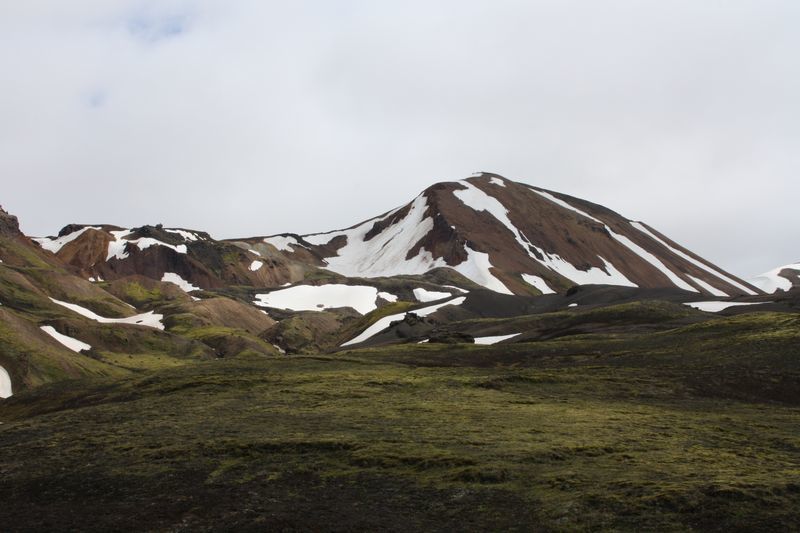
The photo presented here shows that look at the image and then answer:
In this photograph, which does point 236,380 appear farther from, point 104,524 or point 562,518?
point 562,518

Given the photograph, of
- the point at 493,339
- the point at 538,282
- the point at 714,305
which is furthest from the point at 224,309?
the point at 538,282

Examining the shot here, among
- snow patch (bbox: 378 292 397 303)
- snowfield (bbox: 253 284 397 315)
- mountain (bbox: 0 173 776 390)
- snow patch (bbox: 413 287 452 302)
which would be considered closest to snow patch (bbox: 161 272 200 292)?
mountain (bbox: 0 173 776 390)

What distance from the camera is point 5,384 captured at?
7088cm

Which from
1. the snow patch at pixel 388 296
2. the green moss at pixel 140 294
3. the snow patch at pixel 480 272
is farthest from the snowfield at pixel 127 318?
the snow patch at pixel 480 272

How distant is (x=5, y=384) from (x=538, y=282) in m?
140

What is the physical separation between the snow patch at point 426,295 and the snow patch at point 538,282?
132 ft

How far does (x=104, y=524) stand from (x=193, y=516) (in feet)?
6.97

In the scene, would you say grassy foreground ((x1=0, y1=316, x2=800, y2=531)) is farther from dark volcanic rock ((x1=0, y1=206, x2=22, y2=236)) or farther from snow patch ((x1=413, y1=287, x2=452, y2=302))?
dark volcanic rock ((x1=0, y1=206, x2=22, y2=236))

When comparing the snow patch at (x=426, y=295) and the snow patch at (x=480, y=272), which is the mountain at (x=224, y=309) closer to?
the snow patch at (x=426, y=295)

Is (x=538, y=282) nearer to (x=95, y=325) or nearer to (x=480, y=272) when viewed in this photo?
(x=480, y=272)

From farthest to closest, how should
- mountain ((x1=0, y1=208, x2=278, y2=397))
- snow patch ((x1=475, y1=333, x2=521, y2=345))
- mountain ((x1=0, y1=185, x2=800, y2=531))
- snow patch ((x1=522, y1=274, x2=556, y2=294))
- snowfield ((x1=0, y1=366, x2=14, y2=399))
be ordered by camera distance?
snow patch ((x1=522, y1=274, x2=556, y2=294))
mountain ((x1=0, y1=208, x2=278, y2=397))
snow patch ((x1=475, y1=333, x2=521, y2=345))
snowfield ((x1=0, y1=366, x2=14, y2=399))
mountain ((x1=0, y1=185, x2=800, y2=531))

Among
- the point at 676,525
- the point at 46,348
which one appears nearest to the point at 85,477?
the point at 676,525

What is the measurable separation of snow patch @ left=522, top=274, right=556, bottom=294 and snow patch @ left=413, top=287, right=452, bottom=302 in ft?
132

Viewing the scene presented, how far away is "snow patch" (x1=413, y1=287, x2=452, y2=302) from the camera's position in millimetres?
151875
